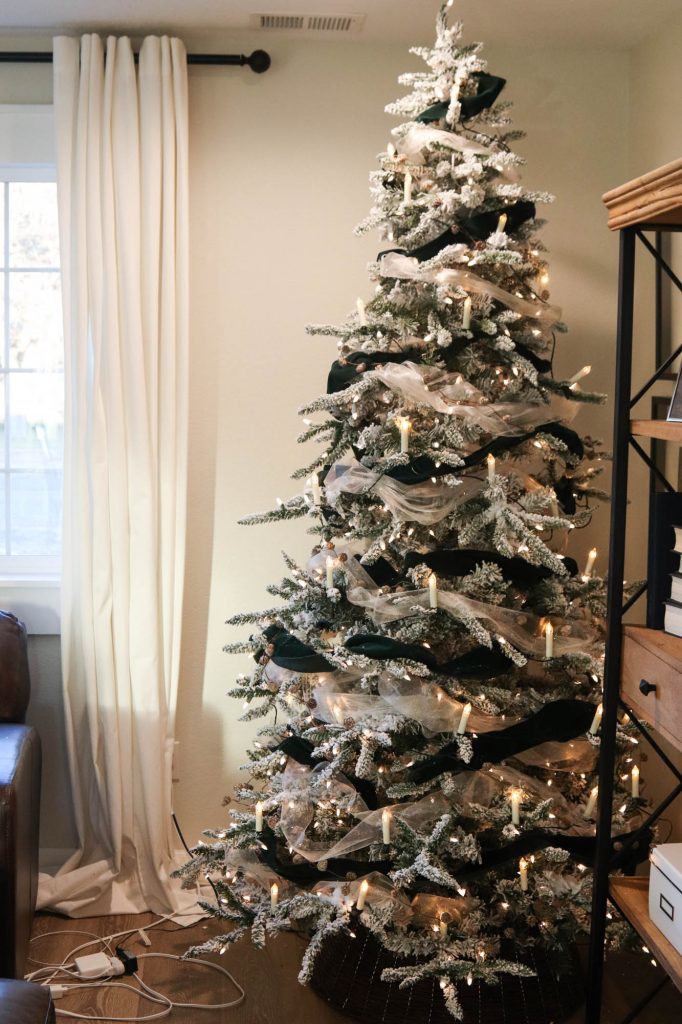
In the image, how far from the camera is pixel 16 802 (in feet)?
7.45

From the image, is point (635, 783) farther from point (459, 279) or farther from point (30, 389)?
point (30, 389)

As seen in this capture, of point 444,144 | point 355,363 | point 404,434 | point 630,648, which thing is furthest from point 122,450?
point 630,648

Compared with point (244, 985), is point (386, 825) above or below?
above

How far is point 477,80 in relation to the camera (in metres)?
2.40

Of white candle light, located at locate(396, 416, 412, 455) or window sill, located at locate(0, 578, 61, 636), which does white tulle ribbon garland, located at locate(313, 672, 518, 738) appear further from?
window sill, located at locate(0, 578, 61, 636)

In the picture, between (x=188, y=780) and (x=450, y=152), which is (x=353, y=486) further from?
(x=188, y=780)

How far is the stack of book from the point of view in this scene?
1.90 metres

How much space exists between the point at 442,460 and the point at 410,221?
2.05 ft

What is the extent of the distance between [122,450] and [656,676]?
170 centimetres

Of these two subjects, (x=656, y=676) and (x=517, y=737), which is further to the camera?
(x=517, y=737)

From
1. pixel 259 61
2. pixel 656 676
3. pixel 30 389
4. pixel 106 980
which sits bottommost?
pixel 106 980

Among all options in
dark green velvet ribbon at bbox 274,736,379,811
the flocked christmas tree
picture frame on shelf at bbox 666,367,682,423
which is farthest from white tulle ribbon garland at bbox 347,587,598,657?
picture frame on shelf at bbox 666,367,682,423

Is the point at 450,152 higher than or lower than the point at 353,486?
higher

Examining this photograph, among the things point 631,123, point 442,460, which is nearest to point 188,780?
point 442,460
